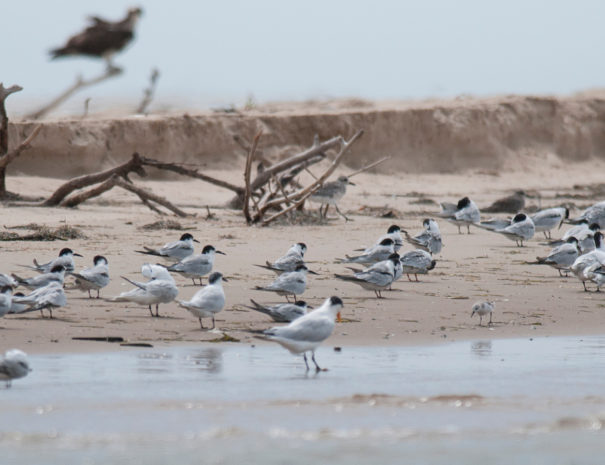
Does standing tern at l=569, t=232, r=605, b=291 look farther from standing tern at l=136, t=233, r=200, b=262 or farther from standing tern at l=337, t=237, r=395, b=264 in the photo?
standing tern at l=136, t=233, r=200, b=262

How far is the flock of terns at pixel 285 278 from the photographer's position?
27.8 ft

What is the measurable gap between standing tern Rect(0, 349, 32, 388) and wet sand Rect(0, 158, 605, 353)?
1.25 m

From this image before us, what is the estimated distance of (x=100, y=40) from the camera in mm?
32031

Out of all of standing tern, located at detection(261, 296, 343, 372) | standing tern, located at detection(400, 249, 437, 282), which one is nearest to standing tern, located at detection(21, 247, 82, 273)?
standing tern, located at detection(400, 249, 437, 282)

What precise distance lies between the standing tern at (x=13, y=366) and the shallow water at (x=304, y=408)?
0.48ft

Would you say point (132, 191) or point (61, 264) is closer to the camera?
point (61, 264)

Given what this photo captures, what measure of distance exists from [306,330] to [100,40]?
985 inches

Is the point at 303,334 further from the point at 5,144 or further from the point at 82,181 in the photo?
the point at 5,144

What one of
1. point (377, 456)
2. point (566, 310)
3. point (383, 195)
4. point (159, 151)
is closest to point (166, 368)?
point (377, 456)

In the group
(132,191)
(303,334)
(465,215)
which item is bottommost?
(303,334)

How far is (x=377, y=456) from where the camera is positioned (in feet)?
20.7

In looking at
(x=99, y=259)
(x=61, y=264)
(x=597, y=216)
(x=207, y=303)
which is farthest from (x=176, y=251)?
(x=597, y=216)

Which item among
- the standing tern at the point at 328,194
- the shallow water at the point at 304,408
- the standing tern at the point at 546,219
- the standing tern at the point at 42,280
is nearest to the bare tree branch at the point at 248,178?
the standing tern at the point at 328,194

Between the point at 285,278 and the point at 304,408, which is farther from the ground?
the point at 285,278
